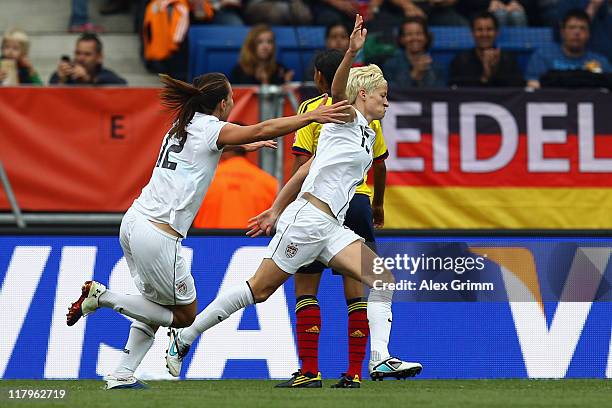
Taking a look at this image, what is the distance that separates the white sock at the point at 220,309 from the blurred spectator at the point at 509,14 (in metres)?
7.43

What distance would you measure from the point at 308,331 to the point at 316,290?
1.03ft

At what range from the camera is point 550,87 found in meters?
11.8

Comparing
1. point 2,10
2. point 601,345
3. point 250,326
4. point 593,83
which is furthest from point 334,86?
point 2,10

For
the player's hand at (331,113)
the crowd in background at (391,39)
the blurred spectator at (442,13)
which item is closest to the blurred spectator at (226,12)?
the crowd in background at (391,39)

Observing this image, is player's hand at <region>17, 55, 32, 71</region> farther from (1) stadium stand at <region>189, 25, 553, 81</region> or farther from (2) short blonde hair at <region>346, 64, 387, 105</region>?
(2) short blonde hair at <region>346, 64, 387, 105</region>

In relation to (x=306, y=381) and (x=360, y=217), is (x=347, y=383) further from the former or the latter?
(x=360, y=217)

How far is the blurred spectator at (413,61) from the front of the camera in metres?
12.4

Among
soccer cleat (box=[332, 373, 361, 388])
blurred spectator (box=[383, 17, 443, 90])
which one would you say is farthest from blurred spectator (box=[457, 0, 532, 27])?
soccer cleat (box=[332, 373, 361, 388])

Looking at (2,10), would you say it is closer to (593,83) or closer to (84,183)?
(84,183)

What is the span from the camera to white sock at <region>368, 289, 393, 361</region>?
8109mm

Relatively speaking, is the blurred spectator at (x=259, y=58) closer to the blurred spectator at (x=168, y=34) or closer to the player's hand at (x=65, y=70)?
the blurred spectator at (x=168, y=34)

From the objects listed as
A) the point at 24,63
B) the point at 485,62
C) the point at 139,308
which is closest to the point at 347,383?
the point at 139,308

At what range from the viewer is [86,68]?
12398 millimetres

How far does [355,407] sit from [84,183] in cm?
533
